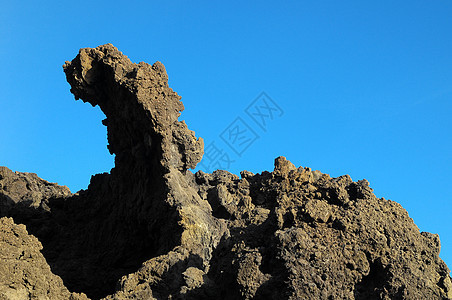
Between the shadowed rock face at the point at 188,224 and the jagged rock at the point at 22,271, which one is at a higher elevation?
the shadowed rock face at the point at 188,224

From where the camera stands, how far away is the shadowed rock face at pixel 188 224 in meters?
10.6

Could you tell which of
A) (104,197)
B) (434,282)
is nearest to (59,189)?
(104,197)

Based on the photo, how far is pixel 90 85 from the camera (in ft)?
57.3

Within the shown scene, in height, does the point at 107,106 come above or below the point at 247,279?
above

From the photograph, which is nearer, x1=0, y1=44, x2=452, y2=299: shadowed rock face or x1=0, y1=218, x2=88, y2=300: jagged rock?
x1=0, y1=218, x2=88, y2=300: jagged rock

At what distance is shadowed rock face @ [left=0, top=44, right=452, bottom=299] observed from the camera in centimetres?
1058

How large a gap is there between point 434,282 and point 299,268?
2.90 m

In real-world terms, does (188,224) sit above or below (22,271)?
above

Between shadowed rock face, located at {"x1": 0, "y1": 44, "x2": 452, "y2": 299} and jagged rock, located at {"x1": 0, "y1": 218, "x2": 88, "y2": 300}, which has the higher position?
shadowed rock face, located at {"x1": 0, "y1": 44, "x2": 452, "y2": 299}

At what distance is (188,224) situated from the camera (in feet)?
46.9

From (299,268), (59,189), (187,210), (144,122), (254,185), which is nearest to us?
(299,268)

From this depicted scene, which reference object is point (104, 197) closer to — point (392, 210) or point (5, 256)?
point (5, 256)

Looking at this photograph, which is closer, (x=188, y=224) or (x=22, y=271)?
(x=22, y=271)

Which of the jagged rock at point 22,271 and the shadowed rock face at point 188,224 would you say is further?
the shadowed rock face at point 188,224
